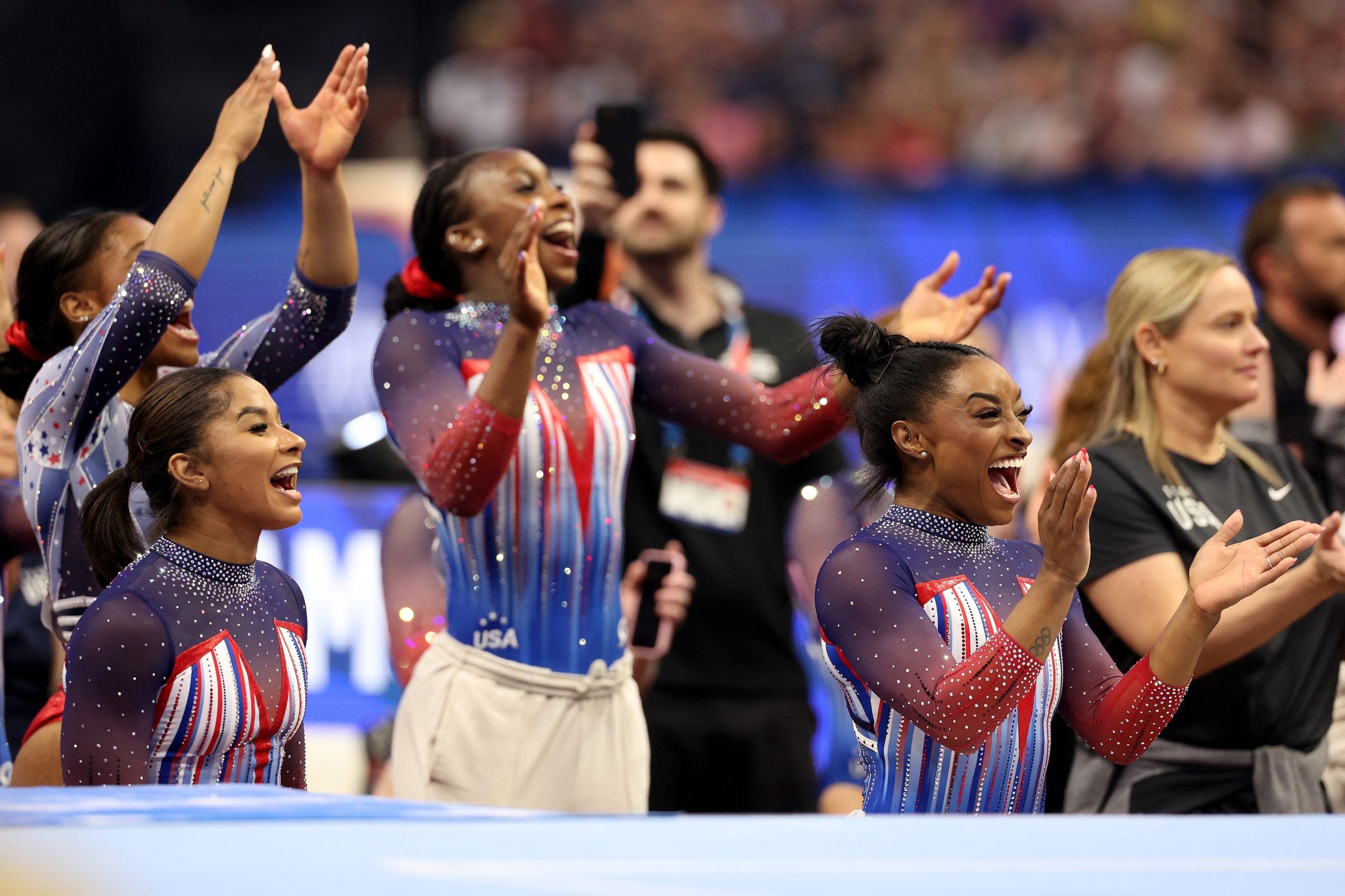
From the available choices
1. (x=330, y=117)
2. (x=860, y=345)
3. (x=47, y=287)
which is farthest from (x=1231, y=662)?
(x=47, y=287)

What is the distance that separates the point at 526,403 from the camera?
8.70 feet

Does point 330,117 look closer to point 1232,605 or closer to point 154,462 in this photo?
point 154,462

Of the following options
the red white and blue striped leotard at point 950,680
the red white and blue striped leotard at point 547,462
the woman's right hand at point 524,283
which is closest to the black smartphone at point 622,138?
the red white and blue striped leotard at point 547,462

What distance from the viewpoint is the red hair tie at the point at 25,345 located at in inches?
104

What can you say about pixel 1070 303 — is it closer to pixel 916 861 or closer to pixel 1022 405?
pixel 1022 405

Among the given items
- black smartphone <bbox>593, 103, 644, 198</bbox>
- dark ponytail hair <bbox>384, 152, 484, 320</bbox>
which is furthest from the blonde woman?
dark ponytail hair <bbox>384, 152, 484, 320</bbox>

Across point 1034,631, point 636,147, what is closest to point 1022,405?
point 1034,631

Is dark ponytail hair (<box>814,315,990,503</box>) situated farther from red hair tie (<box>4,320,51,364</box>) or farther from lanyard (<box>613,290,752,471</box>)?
lanyard (<box>613,290,752,471</box>)

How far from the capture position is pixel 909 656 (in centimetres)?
207

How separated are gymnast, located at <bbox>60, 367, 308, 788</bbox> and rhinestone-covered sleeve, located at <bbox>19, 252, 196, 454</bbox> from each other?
0.11 metres

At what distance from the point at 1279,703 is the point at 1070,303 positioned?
463cm

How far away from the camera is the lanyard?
13.3 feet

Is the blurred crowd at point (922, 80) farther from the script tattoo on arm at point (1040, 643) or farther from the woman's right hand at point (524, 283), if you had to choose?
the script tattoo on arm at point (1040, 643)

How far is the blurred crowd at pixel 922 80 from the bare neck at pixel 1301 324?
4.02 meters
